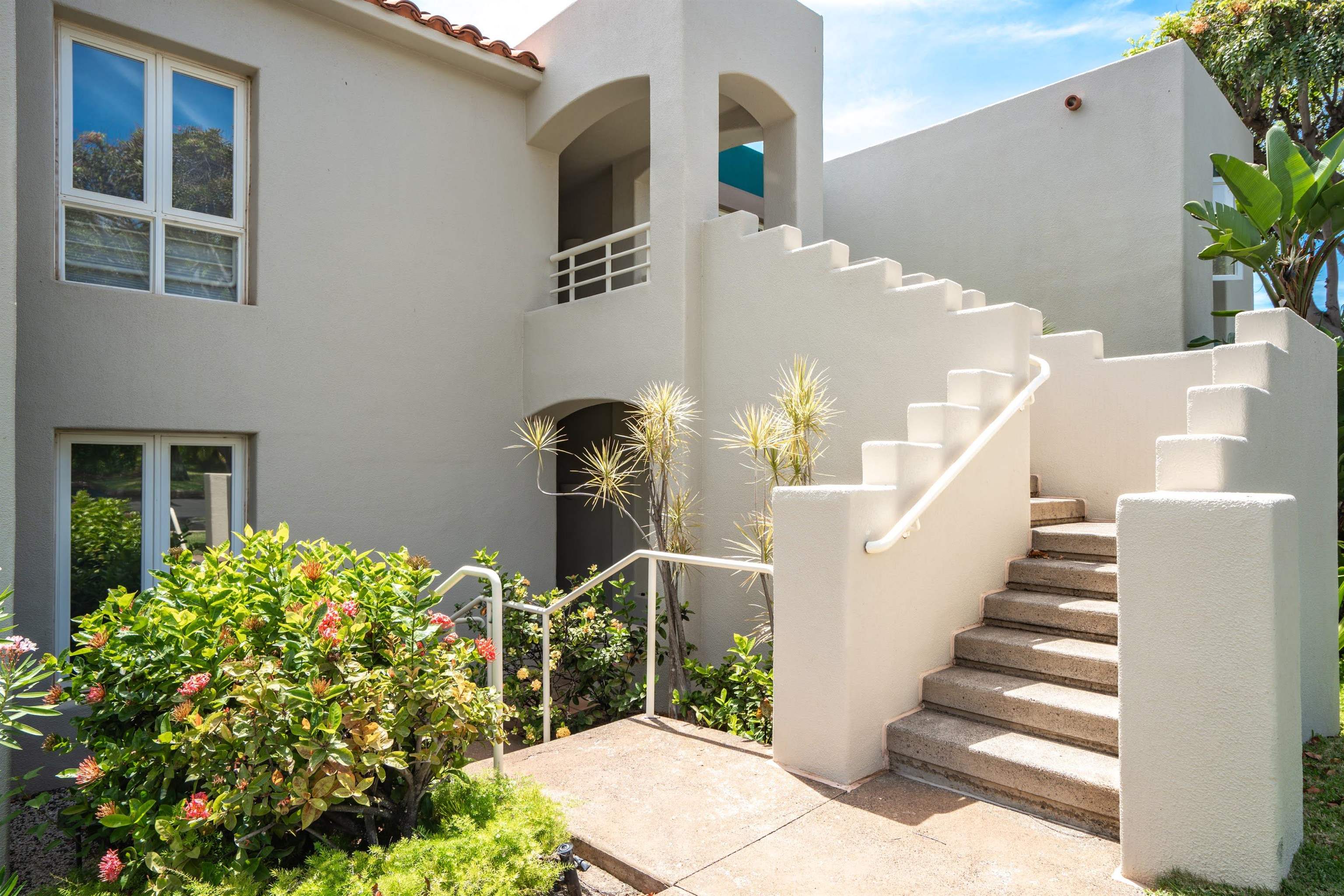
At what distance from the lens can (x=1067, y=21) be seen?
12055 millimetres

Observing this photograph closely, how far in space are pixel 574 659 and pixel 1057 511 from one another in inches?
155

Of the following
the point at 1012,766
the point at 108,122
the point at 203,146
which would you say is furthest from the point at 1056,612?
the point at 108,122

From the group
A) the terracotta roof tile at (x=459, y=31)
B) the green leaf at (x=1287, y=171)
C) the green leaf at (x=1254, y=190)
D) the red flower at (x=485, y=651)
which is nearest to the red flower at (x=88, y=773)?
the red flower at (x=485, y=651)

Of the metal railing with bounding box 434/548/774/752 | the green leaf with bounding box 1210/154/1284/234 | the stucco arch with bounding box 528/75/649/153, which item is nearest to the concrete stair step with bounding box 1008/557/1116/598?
the metal railing with bounding box 434/548/774/752

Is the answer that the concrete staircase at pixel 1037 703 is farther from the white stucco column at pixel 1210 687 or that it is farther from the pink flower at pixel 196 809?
the pink flower at pixel 196 809

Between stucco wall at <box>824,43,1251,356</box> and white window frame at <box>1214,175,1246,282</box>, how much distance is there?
0.19 metres

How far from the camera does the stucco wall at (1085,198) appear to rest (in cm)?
860

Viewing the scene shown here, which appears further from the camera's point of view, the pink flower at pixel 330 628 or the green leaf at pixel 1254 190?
the green leaf at pixel 1254 190

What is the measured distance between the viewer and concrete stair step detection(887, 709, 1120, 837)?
11.4 ft

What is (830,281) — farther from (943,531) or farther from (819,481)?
(943,531)

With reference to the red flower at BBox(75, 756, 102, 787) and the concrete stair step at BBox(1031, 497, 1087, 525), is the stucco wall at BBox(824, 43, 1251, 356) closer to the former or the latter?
the concrete stair step at BBox(1031, 497, 1087, 525)

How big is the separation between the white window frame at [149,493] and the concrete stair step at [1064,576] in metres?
6.08

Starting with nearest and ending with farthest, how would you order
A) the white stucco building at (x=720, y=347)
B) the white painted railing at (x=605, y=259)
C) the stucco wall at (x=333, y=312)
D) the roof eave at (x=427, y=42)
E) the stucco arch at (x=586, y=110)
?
the white stucco building at (x=720, y=347) < the stucco wall at (x=333, y=312) < the roof eave at (x=427, y=42) < the white painted railing at (x=605, y=259) < the stucco arch at (x=586, y=110)

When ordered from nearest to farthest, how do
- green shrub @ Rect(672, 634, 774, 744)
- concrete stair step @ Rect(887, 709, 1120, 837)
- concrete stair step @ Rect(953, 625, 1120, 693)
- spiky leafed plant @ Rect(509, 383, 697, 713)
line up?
concrete stair step @ Rect(887, 709, 1120, 837), concrete stair step @ Rect(953, 625, 1120, 693), green shrub @ Rect(672, 634, 774, 744), spiky leafed plant @ Rect(509, 383, 697, 713)
